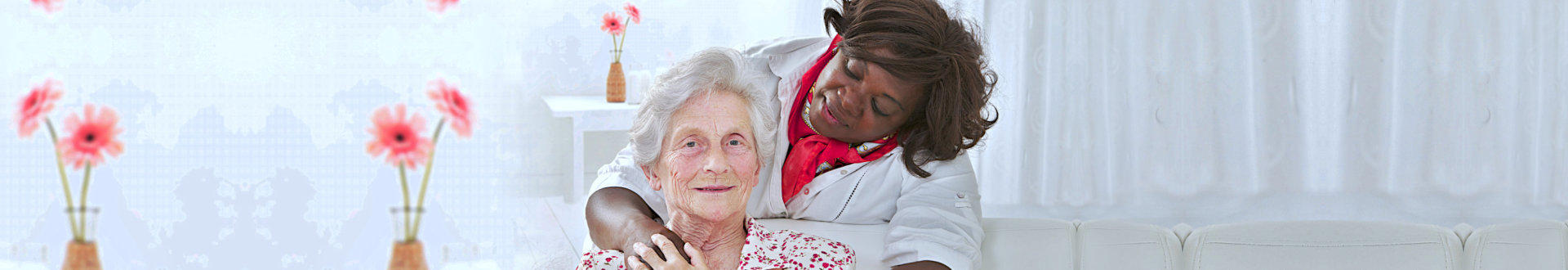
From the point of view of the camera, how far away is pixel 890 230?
113 centimetres

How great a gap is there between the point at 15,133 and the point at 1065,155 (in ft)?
8.05

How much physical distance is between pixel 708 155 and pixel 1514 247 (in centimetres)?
130

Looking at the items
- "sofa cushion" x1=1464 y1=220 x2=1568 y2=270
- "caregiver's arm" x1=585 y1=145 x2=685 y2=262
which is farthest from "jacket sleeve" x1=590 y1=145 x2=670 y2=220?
"sofa cushion" x1=1464 y1=220 x2=1568 y2=270

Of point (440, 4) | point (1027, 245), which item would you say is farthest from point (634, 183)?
point (440, 4)

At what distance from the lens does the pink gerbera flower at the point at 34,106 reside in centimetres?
189

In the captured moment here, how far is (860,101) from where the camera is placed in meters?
1.06

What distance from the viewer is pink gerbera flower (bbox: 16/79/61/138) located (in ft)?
6.19

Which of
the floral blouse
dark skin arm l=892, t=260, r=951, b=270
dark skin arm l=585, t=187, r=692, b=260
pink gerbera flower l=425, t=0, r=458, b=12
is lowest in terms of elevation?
dark skin arm l=892, t=260, r=951, b=270

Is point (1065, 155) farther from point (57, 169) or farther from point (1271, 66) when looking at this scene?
point (57, 169)

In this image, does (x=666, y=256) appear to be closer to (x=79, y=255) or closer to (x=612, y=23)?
(x=79, y=255)

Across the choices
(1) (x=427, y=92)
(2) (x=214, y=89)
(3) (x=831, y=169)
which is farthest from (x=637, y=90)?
(3) (x=831, y=169)

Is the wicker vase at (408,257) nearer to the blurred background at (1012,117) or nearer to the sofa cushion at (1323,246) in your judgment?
the blurred background at (1012,117)

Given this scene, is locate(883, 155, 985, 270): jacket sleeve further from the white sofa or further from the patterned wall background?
the patterned wall background

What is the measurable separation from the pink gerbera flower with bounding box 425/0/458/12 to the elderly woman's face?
1.36 metres
